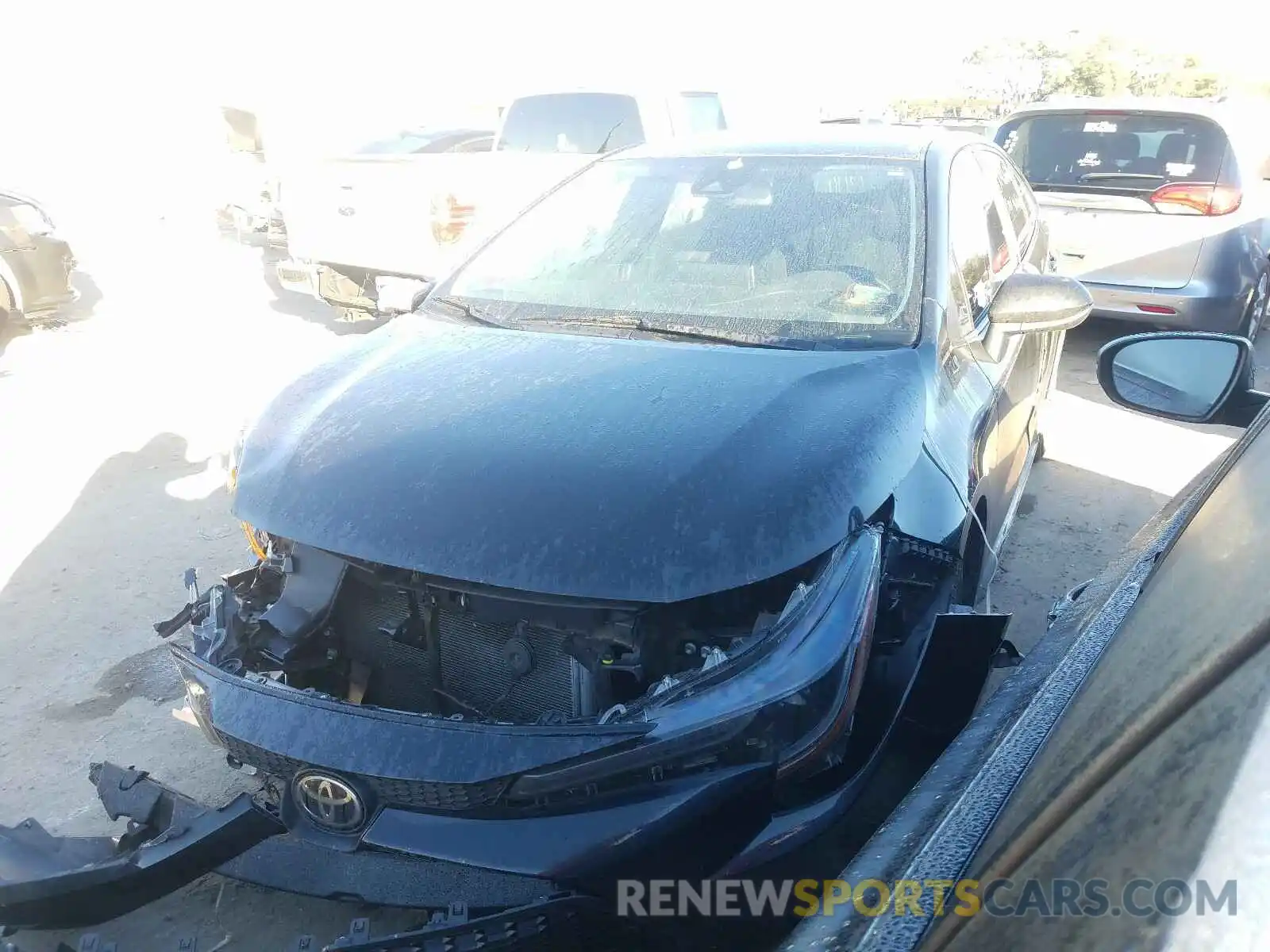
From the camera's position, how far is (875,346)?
8.15 ft

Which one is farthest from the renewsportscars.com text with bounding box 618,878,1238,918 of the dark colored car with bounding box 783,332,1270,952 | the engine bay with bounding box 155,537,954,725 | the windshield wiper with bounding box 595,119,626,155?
the windshield wiper with bounding box 595,119,626,155

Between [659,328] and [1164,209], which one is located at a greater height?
[659,328]

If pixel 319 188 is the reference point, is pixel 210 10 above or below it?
above

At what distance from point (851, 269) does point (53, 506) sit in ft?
13.4

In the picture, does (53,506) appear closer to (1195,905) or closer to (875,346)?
(875,346)

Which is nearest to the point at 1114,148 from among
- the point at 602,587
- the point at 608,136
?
the point at 608,136

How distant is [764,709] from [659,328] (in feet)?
4.54

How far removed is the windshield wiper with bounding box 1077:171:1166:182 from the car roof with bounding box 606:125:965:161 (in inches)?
124

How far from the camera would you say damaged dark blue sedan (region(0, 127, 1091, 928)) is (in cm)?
164

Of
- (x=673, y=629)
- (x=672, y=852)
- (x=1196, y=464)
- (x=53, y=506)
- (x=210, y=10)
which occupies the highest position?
(x=210, y=10)

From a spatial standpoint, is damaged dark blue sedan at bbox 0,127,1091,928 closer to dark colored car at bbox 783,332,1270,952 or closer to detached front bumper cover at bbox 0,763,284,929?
detached front bumper cover at bbox 0,763,284,929

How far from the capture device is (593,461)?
2.01 meters

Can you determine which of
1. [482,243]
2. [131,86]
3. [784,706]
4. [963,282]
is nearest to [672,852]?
[784,706]

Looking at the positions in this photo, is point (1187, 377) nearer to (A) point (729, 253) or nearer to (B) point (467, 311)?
(A) point (729, 253)
